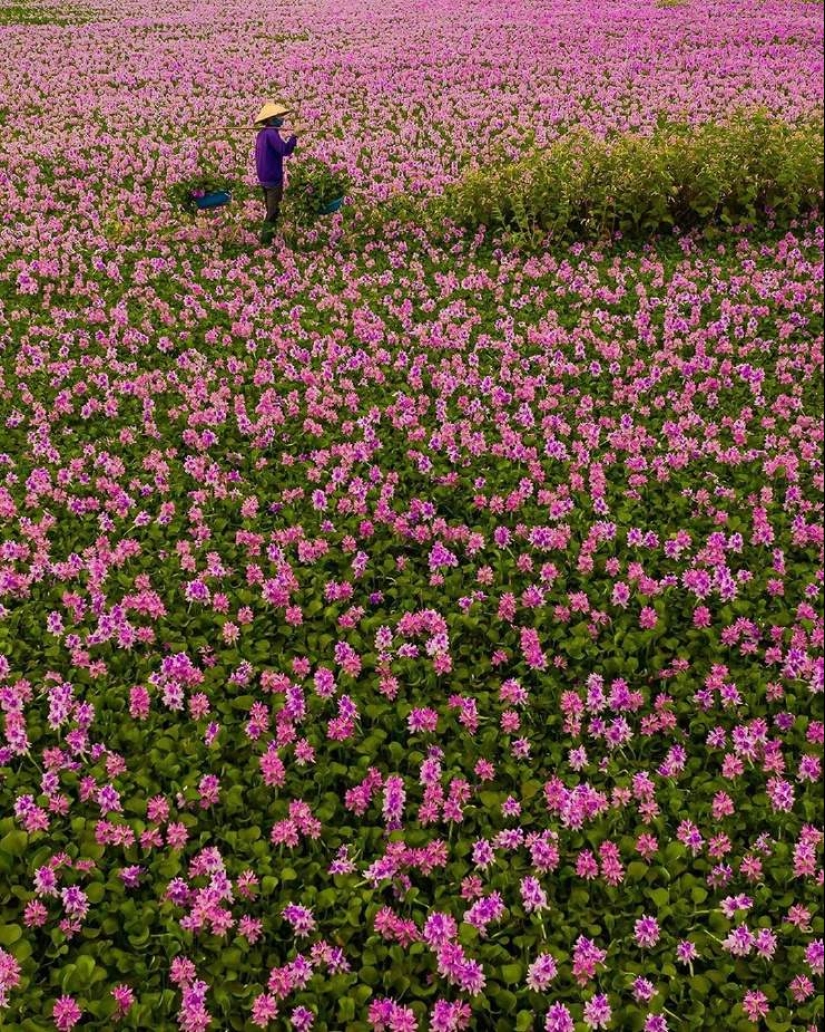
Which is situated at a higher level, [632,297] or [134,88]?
[134,88]

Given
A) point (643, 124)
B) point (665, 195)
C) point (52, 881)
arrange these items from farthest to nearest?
point (643, 124)
point (665, 195)
point (52, 881)

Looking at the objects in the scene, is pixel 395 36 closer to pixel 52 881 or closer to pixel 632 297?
pixel 632 297

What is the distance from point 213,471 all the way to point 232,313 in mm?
4290

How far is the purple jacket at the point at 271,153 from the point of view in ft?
42.9

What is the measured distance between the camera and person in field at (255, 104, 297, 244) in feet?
41.9

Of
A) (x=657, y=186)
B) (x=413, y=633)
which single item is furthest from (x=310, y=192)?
(x=413, y=633)

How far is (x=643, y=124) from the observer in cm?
1844

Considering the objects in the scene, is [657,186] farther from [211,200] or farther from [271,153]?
[211,200]

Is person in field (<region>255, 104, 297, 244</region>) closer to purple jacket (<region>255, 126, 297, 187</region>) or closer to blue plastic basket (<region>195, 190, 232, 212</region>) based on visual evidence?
purple jacket (<region>255, 126, 297, 187</region>)

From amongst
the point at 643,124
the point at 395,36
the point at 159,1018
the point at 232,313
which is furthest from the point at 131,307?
the point at 395,36

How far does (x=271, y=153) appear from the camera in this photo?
43.4 feet

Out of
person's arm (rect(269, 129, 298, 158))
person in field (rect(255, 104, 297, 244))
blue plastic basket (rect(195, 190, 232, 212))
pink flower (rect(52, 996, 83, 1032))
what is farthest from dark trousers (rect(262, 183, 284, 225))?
pink flower (rect(52, 996, 83, 1032))

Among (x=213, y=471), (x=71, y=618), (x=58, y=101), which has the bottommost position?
(x=71, y=618)

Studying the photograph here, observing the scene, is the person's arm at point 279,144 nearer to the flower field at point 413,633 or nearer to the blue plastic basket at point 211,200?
the flower field at point 413,633
